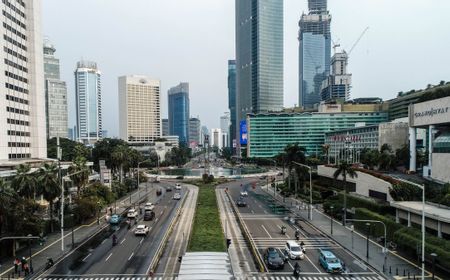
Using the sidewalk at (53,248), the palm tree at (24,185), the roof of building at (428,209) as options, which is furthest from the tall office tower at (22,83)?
the roof of building at (428,209)

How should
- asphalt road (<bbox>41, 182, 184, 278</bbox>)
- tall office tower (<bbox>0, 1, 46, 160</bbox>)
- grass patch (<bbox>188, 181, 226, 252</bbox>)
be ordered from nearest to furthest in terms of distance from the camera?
1. grass patch (<bbox>188, 181, 226, 252</bbox>)
2. asphalt road (<bbox>41, 182, 184, 278</bbox>)
3. tall office tower (<bbox>0, 1, 46, 160</bbox>)

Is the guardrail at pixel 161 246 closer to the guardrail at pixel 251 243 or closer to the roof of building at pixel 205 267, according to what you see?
the roof of building at pixel 205 267

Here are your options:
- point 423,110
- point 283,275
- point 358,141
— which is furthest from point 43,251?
point 358,141

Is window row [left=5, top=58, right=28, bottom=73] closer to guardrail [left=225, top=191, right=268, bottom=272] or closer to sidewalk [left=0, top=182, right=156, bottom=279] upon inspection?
sidewalk [left=0, top=182, right=156, bottom=279]

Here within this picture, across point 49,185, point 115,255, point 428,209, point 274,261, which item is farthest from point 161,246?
point 428,209

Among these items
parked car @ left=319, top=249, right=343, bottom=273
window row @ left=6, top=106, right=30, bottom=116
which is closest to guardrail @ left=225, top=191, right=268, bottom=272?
parked car @ left=319, top=249, right=343, bottom=273

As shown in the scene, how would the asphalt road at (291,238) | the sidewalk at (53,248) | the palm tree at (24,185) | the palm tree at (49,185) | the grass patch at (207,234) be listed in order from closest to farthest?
the grass patch at (207,234)
the asphalt road at (291,238)
the sidewalk at (53,248)
the palm tree at (24,185)
the palm tree at (49,185)

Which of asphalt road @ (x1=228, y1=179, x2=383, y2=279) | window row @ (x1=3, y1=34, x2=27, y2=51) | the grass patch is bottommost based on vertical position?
asphalt road @ (x1=228, y1=179, x2=383, y2=279)

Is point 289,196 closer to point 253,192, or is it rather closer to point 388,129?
point 253,192
